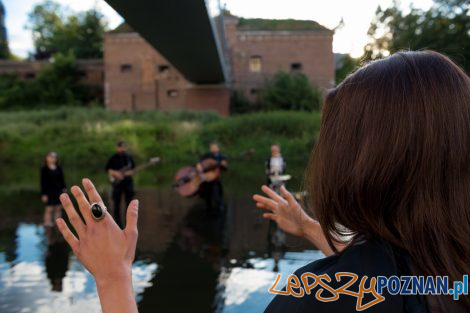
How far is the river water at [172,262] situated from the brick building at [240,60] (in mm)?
28125

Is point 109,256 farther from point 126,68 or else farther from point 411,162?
point 126,68

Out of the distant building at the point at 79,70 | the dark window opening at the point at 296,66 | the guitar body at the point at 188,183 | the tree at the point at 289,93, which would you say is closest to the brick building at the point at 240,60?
the dark window opening at the point at 296,66

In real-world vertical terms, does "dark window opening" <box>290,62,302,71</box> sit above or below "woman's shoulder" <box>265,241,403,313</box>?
above

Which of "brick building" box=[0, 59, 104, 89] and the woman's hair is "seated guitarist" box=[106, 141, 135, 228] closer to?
the woman's hair

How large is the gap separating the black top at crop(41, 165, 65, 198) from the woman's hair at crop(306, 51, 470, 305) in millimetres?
8959

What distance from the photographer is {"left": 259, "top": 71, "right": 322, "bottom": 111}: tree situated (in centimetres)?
3497

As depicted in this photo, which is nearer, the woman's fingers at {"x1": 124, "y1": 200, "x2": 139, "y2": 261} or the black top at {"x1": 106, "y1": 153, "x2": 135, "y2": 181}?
the woman's fingers at {"x1": 124, "y1": 200, "x2": 139, "y2": 261}

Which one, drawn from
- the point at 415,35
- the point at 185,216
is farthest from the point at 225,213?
the point at 415,35

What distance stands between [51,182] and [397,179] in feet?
30.3

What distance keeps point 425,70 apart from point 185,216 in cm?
959

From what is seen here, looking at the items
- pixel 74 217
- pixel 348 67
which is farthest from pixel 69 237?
pixel 348 67

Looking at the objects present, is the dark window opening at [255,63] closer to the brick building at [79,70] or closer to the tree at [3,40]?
the brick building at [79,70]

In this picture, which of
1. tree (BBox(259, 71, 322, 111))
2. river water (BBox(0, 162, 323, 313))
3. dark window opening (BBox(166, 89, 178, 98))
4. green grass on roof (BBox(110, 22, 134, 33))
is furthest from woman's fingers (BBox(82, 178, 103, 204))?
green grass on roof (BBox(110, 22, 134, 33))

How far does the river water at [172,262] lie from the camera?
5125mm
